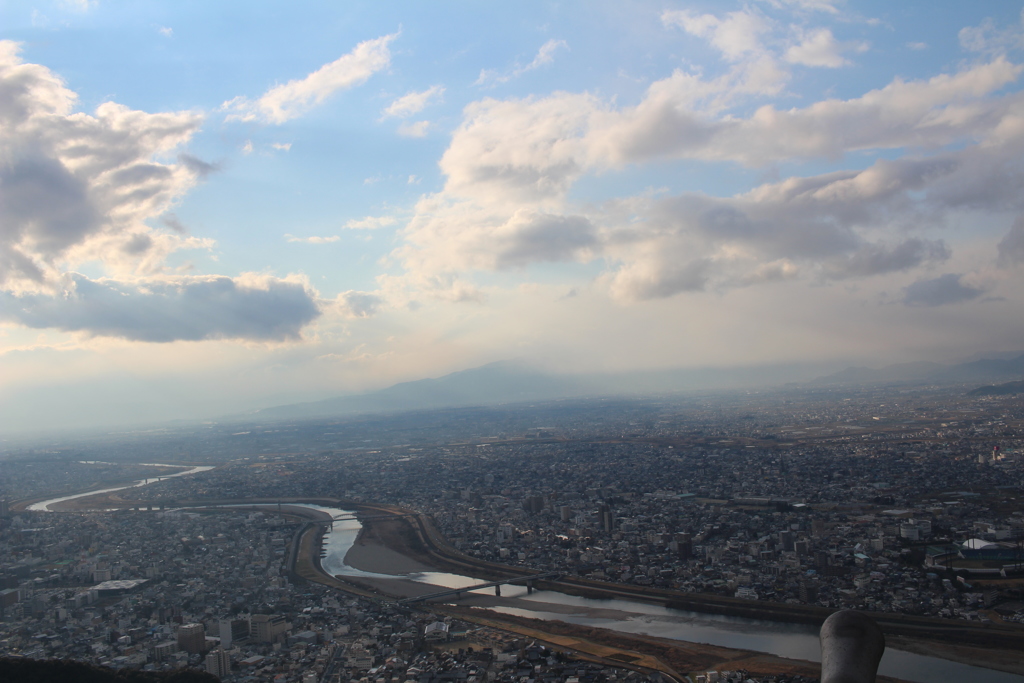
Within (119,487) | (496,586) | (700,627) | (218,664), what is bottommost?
(700,627)

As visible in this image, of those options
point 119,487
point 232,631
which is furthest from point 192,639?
point 119,487

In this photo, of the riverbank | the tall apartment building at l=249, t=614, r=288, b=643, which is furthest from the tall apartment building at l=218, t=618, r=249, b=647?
the riverbank

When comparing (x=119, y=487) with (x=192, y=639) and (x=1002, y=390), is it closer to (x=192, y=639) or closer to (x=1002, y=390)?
(x=192, y=639)

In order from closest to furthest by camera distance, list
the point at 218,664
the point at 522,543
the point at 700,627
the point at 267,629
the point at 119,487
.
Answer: the point at 218,664 < the point at 267,629 < the point at 700,627 < the point at 522,543 < the point at 119,487

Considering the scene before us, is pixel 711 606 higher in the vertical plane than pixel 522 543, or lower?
lower

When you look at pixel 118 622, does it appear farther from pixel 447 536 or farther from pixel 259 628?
pixel 447 536

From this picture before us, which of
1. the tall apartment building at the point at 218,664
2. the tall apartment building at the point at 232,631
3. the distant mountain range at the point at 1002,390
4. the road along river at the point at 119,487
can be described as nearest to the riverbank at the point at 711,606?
the tall apartment building at the point at 232,631
